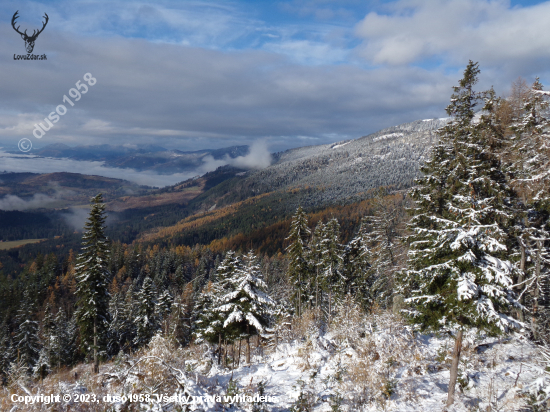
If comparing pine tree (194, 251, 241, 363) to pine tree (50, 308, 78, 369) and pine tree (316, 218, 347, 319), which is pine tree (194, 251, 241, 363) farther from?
pine tree (50, 308, 78, 369)

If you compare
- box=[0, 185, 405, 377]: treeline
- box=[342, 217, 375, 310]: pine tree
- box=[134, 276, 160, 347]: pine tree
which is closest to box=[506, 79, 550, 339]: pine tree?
box=[0, 185, 405, 377]: treeline

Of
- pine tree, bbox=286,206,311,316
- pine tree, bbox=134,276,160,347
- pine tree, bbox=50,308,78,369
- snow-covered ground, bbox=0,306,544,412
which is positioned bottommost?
pine tree, bbox=50,308,78,369

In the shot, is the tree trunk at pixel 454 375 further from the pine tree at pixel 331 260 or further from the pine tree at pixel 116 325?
the pine tree at pixel 116 325

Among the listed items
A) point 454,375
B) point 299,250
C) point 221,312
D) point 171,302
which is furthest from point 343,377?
point 171,302

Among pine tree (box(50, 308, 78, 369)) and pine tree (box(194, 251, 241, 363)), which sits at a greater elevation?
pine tree (box(194, 251, 241, 363))

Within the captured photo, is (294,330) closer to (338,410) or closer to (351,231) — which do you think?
(338,410)

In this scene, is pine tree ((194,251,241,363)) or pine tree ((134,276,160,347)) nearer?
pine tree ((194,251,241,363))

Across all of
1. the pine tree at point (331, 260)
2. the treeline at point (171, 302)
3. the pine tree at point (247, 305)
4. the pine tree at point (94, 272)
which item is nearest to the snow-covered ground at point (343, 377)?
the treeline at point (171, 302)

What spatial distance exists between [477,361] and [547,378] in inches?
159

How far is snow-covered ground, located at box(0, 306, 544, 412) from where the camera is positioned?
24.0 feet

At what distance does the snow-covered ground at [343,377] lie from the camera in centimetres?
730

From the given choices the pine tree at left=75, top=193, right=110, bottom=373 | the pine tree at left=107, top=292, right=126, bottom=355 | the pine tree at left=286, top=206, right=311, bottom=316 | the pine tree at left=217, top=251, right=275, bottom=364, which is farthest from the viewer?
the pine tree at left=107, top=292, right=126, bottom=355

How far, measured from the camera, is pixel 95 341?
23.7 metres

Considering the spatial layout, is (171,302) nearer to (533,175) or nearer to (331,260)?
(331,260)
